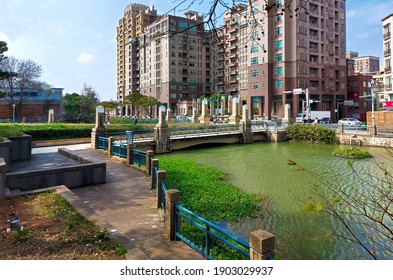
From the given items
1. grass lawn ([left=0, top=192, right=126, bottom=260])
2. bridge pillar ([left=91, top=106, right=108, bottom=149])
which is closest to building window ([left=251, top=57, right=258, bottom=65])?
bridge pillar ([left=91, top=106, right=108, bottom=149])

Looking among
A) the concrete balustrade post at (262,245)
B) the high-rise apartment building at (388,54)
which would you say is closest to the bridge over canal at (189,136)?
the concrete balustrade post at (262,245)

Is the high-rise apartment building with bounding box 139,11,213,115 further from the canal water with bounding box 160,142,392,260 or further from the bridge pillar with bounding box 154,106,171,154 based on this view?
the canal water with bounding box 160,142,392,260

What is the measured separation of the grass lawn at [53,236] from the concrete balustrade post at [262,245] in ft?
7.14

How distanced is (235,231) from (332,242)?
2552 millimetres

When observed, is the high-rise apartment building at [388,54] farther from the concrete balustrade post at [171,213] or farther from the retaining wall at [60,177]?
the concrete balustrade post at [171,213]

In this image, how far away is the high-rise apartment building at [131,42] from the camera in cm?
9444

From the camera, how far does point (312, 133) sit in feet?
109

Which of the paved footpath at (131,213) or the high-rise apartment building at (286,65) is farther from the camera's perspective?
the high-rise apartment building at (286,65)

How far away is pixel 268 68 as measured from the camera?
6006 cm

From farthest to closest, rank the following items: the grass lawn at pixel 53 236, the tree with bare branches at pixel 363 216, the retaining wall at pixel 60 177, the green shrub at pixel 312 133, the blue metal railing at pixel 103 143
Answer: the green shrub at pixel 312 133
the blue metal railing at pixel 103 143
the retaining wall at pixel 60 177
the grass lawn at pixel 53 236
the tree with bare branches at pixel 363 216

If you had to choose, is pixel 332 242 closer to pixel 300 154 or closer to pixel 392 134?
pixel 300 154

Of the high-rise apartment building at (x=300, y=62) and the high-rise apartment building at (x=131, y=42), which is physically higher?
the high-rise apartment building at (x=131, y=42)

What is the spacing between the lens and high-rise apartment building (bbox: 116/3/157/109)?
310ft

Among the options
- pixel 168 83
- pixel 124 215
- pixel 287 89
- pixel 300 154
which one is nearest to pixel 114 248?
pixel 124 215
